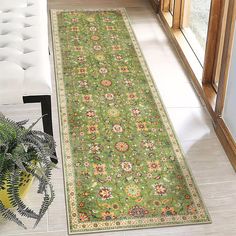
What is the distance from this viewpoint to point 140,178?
2.86 meters

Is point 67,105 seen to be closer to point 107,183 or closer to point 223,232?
point 107,183

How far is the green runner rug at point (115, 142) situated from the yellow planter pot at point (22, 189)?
21 centimetres

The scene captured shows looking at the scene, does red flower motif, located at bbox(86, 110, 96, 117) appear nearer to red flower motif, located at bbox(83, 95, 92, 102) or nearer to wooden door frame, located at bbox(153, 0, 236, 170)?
red flower motif, located at bbox(83, 95, 92, 102)

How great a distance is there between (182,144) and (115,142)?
13.8 inches

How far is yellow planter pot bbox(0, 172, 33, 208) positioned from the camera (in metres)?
2.52

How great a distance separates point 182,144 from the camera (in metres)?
3.09

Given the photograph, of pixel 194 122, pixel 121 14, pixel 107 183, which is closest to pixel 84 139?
pixel 107 183

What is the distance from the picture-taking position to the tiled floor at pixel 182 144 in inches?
102

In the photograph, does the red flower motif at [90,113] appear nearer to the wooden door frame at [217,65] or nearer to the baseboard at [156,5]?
the wooden door frame at [217,65]

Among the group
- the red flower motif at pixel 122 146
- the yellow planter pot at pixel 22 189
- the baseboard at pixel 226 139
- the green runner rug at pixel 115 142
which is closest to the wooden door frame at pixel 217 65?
the baseboard at pixel 226 139

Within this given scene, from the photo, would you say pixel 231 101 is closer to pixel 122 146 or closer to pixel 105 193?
pixel 122 146

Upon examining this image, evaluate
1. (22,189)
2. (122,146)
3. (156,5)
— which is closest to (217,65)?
(122,146)

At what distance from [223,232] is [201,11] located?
5.24 feet

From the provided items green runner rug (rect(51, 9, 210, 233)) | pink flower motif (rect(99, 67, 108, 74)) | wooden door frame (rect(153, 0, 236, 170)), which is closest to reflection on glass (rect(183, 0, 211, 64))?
wooden door frame (rect(153, 0, 236, 170))
